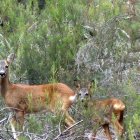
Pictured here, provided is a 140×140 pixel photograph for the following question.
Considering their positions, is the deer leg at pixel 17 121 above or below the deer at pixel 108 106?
below

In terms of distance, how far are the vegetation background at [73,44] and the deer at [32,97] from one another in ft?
1.06

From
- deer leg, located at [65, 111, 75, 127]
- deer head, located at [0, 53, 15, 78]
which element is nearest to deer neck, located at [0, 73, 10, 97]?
deer head, located at [0, 53, 15, 78]

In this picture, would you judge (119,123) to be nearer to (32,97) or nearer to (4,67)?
(32,97)

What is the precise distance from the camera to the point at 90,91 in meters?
10.1

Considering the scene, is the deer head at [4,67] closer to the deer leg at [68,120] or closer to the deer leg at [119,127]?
the deer leg at [68,120]

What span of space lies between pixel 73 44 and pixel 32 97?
164 cm

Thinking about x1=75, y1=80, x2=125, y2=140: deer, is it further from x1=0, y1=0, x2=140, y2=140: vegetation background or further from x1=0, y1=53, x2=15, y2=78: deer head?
x1=0, y1=53, x2=15, y2=78: deer head

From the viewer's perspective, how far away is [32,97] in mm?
10633

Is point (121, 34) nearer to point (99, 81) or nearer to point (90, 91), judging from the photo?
point (99, 81)

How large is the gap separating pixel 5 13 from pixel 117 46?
98.7 inches

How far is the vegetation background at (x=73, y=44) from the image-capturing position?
11.5 meters

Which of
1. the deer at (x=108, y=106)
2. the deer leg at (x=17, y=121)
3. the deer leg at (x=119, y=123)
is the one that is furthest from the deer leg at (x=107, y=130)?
the deer leg at (x=17, y=121)

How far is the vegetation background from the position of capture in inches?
453

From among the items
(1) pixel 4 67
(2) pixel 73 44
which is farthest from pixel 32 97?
(2) pixel 73 44
